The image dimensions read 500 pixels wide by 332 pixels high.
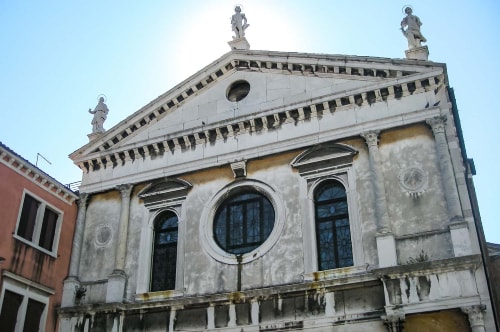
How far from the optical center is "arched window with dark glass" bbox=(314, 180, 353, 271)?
15.0m

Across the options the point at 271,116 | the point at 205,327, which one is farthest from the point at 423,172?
the point at 205,327

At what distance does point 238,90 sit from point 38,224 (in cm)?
741

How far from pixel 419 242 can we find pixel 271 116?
5.72 meters

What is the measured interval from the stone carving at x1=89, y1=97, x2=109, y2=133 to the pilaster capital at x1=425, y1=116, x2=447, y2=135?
11.1 meters

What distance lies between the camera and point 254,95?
59.6 feet

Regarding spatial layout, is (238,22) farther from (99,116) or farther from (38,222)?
(38,222)

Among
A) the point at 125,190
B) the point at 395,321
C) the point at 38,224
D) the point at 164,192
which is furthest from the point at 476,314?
the point at 38,224

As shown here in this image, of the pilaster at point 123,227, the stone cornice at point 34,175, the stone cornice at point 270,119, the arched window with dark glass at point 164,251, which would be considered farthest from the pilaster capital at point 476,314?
the stone cornice at point 34,175

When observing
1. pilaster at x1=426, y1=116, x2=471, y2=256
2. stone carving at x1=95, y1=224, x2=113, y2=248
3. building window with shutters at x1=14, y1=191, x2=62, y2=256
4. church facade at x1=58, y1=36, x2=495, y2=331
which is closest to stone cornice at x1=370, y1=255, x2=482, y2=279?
church facade at x1=58, y1=36, x2=495, y2=331

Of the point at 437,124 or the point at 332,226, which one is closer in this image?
the point at 437,124

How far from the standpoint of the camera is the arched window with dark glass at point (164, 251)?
16766 mm

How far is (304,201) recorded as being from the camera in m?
15.8

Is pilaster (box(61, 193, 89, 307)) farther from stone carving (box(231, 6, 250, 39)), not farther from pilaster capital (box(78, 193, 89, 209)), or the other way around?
stone carving (box(231, 6, 250, 39))

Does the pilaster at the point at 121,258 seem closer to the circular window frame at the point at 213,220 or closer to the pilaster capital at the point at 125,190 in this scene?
the pilaster capital at the point at 125,190
